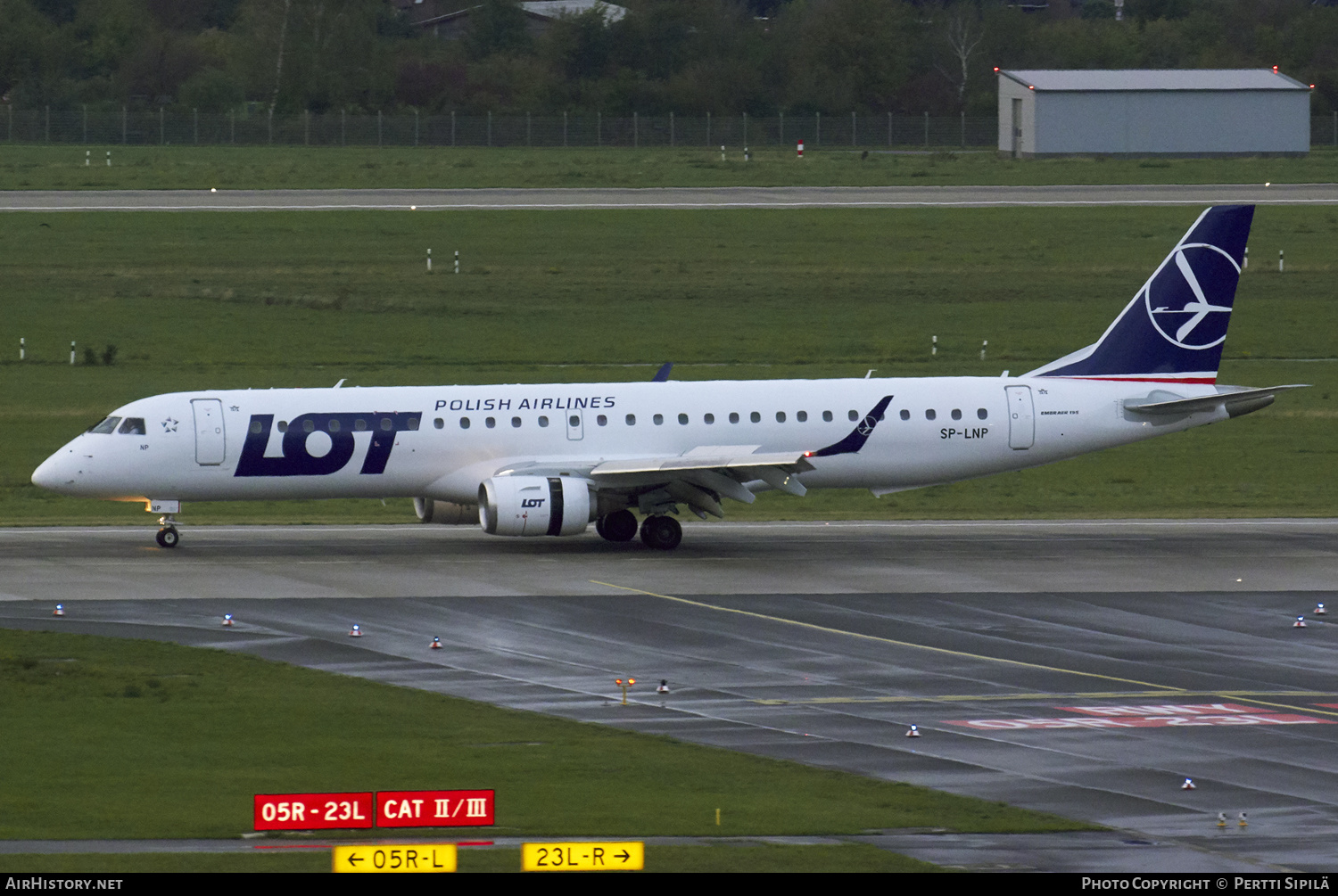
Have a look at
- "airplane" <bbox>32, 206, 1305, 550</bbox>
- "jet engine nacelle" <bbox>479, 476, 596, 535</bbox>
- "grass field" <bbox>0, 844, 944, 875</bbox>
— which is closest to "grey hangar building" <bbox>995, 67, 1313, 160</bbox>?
"airplane" <bbox>32, 206, 1305, 550</bbox>

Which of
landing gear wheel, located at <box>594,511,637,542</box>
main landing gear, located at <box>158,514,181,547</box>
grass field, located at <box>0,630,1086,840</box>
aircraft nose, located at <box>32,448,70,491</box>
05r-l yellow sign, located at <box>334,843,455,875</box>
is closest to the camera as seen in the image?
05r-l yellow sign, located at <box>334,843,455,875</box>

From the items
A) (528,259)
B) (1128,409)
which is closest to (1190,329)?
(1128,409)

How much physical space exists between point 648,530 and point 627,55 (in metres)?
105

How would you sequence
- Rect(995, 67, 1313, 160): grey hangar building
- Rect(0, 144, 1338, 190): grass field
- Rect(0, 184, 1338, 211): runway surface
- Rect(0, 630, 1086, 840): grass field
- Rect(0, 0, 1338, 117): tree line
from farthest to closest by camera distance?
Rect(0, 0, 1338, 117): tree line
Rect(995, 67, 1313, 160): grey hangar building
Rect(0, 144, 1338, 190): grass field
Rect(0, 184, 1338, 211): runway surface
Rect(0, 630, 1086, 840): grass field

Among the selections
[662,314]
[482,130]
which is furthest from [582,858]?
[482,130]

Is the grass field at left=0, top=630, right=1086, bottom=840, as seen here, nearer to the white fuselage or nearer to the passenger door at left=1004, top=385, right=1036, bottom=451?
the white fuselage

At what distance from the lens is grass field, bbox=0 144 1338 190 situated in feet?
316

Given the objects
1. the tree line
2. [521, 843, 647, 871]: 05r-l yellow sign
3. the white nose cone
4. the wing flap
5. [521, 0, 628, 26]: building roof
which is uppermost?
[521, 0, 628, 26]: building roof

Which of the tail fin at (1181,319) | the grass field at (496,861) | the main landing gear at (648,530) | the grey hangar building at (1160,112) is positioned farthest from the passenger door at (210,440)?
the grey hangar building at (1160,112)

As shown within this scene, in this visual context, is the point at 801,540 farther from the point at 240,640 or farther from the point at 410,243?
the point at 410,243

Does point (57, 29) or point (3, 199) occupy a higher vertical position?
point (57, 29)

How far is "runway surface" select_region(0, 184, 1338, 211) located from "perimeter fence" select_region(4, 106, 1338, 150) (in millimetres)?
23019
